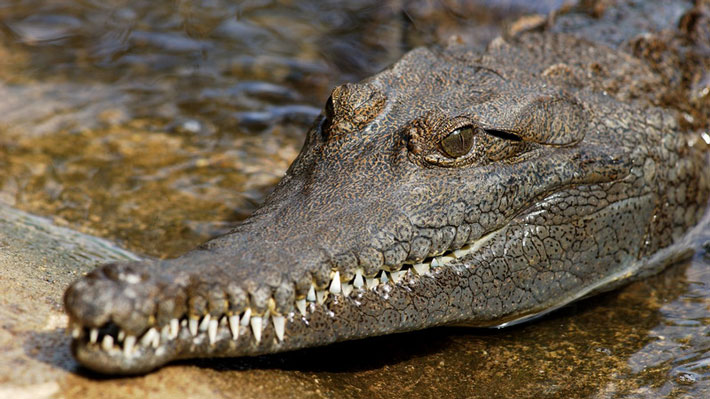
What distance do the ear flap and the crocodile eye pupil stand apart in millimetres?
281

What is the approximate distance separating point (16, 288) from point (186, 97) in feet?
10.7

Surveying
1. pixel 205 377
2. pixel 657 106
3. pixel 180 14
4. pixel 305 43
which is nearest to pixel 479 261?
pixel 205 377

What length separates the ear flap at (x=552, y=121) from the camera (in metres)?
3.94

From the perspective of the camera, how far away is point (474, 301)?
12.3ft

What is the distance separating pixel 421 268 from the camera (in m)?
3.49

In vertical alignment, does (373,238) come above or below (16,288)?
above

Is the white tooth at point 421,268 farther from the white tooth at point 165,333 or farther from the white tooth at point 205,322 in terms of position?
the white tooth at point 165,333

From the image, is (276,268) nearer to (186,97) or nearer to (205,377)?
(205,377)

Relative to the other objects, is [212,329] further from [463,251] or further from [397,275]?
[463,251]

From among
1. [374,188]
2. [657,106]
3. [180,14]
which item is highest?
[657,106]

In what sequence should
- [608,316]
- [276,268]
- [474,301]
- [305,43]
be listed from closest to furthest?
[276,268] < [474,301] < [608,316] < [305,43]

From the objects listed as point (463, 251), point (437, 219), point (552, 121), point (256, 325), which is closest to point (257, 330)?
point (256, 325)

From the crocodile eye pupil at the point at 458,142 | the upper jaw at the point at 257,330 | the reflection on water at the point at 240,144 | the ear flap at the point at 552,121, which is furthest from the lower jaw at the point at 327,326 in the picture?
the ear flap at the point at 552,121

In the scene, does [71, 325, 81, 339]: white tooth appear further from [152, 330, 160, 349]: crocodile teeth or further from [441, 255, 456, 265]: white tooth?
[441, 255, 456, 265]: white tooth
